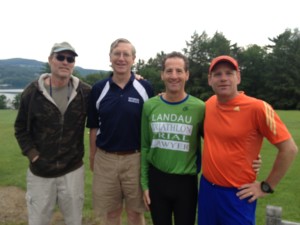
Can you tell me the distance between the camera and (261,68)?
63.6 metres

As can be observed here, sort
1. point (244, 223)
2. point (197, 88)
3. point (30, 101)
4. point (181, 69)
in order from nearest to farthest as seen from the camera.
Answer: point (244, 223)
point (181, 69)
point (30, 101)
point (197, 88)

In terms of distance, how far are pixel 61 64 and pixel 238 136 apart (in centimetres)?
230

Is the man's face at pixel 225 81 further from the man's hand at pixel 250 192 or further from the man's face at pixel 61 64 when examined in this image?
the man's face at pixel 61 64

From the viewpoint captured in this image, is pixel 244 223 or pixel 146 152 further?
pixel 146 152

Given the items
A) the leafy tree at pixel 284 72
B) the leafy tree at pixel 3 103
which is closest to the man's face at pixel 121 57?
the leafy tree at pixel 284 72

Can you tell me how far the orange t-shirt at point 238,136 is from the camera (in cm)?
328

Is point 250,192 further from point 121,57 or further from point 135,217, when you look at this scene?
point 121,57

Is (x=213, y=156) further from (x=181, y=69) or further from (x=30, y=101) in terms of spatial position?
(x=30, y=101)

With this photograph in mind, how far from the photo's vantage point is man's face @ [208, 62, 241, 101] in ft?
11.5

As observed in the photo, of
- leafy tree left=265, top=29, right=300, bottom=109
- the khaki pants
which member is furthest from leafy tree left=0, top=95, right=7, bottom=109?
the khaki pants

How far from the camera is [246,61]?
6438 cm

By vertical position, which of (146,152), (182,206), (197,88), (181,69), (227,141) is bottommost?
(197,88)

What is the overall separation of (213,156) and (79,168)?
185cm

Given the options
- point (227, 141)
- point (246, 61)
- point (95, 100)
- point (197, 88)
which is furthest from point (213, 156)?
point (246, 61)
